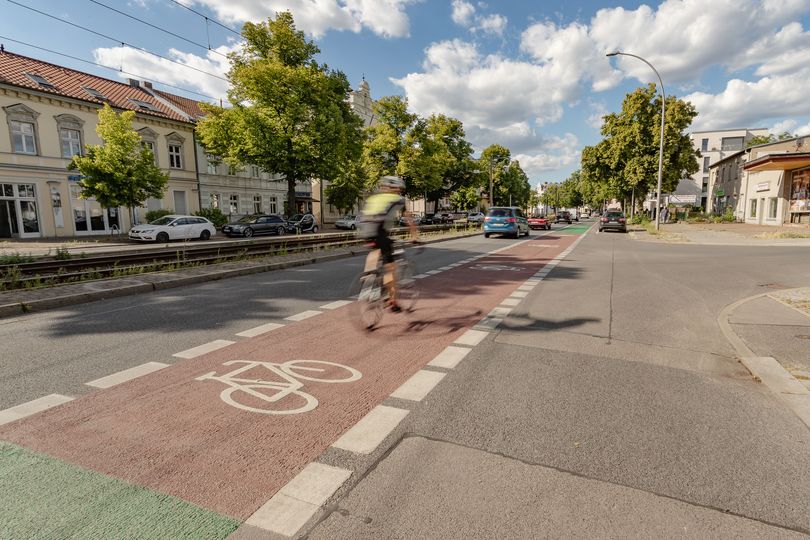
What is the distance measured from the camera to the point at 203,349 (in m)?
5.18

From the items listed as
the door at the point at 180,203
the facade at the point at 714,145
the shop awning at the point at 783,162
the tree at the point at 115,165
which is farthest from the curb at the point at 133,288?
the facade at the point at 714,145

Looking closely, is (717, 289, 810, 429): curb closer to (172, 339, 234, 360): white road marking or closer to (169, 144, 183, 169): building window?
(172, 339, 234, 360): white road marking

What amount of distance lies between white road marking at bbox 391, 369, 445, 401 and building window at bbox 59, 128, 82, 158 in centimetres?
3305

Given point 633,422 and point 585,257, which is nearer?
point 633,422

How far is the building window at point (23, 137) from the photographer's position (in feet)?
85.4

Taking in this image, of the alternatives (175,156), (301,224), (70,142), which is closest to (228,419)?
(301,224)

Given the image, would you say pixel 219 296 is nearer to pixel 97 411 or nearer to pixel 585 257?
pixel 97 411

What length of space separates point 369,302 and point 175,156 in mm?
35944

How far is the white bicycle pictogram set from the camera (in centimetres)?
370

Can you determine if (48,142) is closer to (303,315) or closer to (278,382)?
(303,315)

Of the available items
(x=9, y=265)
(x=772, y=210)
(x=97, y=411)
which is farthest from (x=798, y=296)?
(x=772, y=210)

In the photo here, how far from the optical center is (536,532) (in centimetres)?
223

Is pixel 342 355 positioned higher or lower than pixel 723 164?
lower

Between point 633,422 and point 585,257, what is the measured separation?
13791mm
